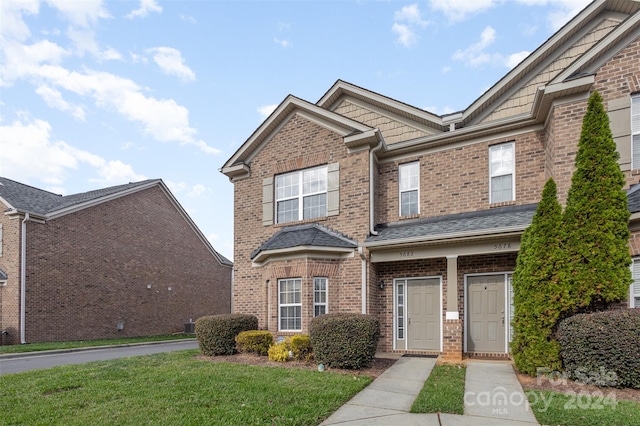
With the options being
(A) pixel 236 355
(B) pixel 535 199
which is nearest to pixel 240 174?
(A) pixel 236 355

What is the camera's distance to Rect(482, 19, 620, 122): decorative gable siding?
1090 cm

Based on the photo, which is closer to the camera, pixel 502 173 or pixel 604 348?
pixel 604 348

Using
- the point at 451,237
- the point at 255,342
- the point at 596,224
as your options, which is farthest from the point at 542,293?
the point at 255,342

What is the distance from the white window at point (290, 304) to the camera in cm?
1164

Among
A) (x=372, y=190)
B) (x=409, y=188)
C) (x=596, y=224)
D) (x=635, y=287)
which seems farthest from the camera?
(x=409, y=188)

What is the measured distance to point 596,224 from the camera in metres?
7.61

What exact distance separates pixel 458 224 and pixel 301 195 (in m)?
4.94

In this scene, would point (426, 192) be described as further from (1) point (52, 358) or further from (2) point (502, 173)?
(1) point (52, 358)

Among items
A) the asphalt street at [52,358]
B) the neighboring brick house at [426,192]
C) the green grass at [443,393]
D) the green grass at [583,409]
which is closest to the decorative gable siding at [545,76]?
the neighboring brick house at [426,192]

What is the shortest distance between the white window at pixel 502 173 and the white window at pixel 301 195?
4.81 metres

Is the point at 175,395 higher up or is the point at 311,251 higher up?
the point at 311,251

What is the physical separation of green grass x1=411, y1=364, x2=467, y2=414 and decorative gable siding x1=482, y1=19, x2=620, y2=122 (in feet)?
23.7

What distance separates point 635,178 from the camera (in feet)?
29.3

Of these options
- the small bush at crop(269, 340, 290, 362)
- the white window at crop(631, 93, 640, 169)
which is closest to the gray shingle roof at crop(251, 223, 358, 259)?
the small bush at crop(269, 340, 290, 362)
